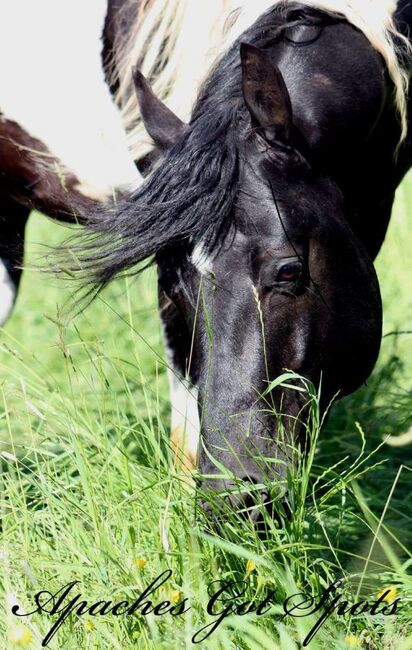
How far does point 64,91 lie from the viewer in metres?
2.96

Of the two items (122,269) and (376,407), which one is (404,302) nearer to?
(376,407)

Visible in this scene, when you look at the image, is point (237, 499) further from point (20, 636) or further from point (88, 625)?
point (20, 636)

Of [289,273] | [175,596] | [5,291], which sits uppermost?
[289,273]

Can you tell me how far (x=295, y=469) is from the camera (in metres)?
2.29

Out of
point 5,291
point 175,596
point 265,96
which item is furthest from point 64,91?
point 175,596

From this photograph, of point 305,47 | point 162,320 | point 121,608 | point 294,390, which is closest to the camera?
point 121,608

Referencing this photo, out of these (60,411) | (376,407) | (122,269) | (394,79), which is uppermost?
(394,79)

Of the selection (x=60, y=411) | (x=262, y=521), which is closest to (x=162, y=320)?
(x=60, y=411)

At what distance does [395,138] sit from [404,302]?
6.97 ft

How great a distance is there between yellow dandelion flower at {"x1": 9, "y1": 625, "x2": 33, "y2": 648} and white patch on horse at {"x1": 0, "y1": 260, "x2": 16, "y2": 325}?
54.5 inches

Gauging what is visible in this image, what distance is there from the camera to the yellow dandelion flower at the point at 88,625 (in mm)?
2006

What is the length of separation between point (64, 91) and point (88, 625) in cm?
158

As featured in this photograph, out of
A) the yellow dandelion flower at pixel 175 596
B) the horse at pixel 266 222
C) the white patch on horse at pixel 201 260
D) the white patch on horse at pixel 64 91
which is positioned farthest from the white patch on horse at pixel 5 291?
the yellow dandelion flower at pixel 175 596

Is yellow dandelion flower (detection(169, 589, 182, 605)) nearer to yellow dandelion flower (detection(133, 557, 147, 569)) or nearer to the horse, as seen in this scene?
yellow dandelion flower (detection(133, 557, 147, 569))
